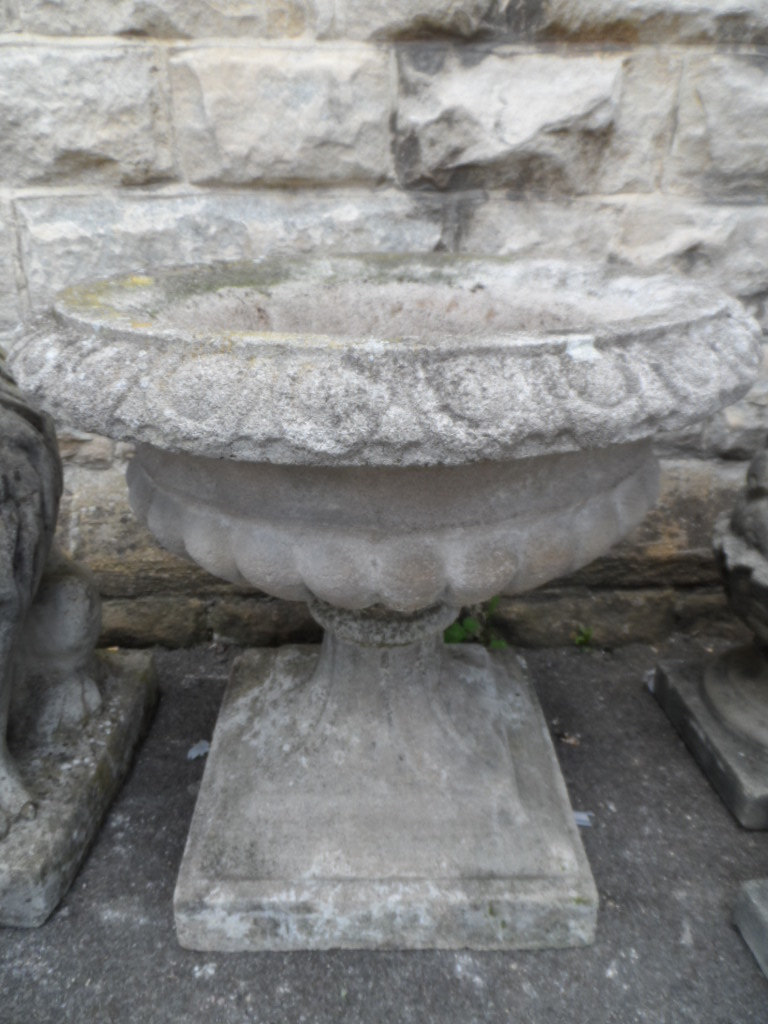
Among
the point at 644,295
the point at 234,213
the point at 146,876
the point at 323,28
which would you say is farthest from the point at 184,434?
the point at 323,28

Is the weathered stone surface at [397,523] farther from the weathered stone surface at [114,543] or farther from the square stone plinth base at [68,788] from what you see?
the weathered stone surface at [114,543]

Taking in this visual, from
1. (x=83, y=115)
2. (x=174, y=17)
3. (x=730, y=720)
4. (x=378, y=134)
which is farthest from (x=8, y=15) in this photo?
(x=730, y=720)

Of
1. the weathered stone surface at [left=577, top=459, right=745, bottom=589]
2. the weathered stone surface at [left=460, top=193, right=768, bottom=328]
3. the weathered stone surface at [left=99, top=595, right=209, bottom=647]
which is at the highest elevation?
the weathered stone surface at [left=460, top=193, right=768, bottom=328]

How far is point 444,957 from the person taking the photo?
1306 mm

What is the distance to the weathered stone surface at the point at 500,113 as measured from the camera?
1.76m

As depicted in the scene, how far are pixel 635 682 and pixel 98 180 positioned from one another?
5.95 ft

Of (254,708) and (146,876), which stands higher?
(254,708)

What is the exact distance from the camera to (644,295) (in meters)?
1.35

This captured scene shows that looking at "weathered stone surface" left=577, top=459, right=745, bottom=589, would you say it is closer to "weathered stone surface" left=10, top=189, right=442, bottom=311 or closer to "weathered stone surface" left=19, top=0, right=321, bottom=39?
"weathered stone surface" left=10, top=189, right=442, bottom=311

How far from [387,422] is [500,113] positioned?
1.25 meters

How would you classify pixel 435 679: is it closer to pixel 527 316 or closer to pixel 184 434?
pixel 527 316

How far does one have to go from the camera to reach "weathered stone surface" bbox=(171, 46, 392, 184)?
5.71ft

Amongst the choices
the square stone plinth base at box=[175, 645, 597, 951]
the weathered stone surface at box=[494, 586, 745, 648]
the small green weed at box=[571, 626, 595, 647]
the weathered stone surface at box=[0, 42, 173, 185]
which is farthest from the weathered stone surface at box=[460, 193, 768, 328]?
the square stone plinth base at box=[175, 645, 597, 951]

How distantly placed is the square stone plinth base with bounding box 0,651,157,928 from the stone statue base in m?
1.25
